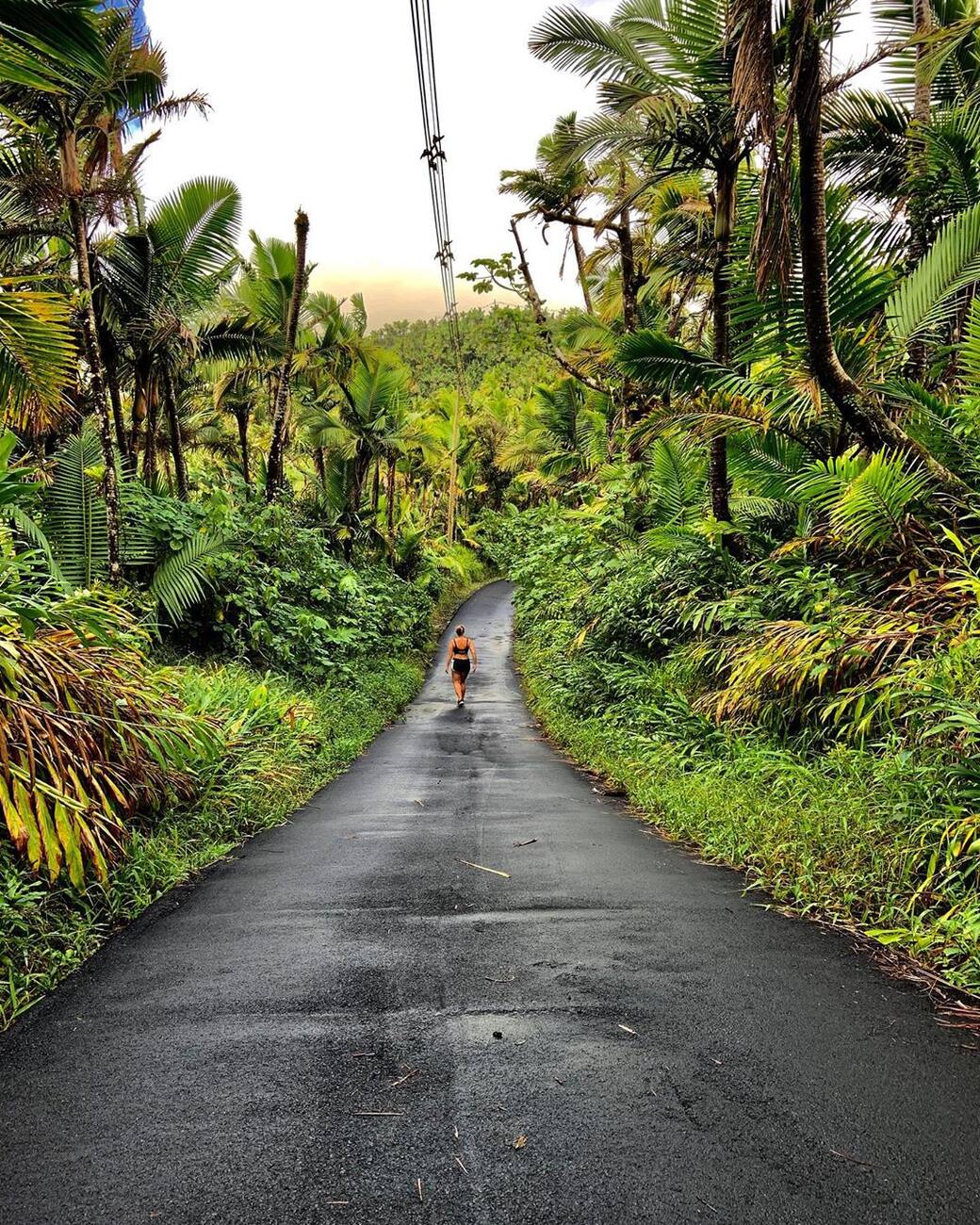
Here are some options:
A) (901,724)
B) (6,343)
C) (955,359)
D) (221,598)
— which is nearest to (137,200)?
(221,598)

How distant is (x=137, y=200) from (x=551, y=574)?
976cm

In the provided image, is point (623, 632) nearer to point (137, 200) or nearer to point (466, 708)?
point (466, 708)

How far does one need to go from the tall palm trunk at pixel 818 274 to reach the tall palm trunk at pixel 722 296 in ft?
5.59

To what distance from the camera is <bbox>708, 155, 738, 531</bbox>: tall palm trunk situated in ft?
23.6

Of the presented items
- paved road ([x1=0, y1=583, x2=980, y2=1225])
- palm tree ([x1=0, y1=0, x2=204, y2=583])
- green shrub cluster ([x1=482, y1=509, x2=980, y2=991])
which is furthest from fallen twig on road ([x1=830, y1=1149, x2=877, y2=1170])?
palm tree ([x1=0, y1=0, x2=204, y2=583])

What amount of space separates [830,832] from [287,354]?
1141 cm

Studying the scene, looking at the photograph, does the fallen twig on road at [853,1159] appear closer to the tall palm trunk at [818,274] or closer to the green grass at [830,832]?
the green grass at [830,832]

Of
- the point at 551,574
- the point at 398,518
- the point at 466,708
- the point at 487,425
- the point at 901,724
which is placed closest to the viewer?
the point at 901,724

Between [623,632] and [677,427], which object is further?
[623,632]

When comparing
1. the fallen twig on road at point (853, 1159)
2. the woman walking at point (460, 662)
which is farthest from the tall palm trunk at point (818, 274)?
the woman walking at point (460, 662)

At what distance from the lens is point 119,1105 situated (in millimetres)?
2332

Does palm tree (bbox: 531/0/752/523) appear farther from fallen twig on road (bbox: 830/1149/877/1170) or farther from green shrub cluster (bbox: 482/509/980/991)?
fallen twig on road (bbox: 830/1149/877/1170)

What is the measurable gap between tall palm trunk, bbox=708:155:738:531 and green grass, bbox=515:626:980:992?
2886 millimetres

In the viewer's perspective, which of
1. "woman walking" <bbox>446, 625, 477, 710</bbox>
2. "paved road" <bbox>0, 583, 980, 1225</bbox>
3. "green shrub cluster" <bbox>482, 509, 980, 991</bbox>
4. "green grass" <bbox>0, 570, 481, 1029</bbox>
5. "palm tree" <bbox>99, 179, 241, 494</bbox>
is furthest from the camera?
"woman walking" <bbox>446, 625, 477, 710</bbox>
